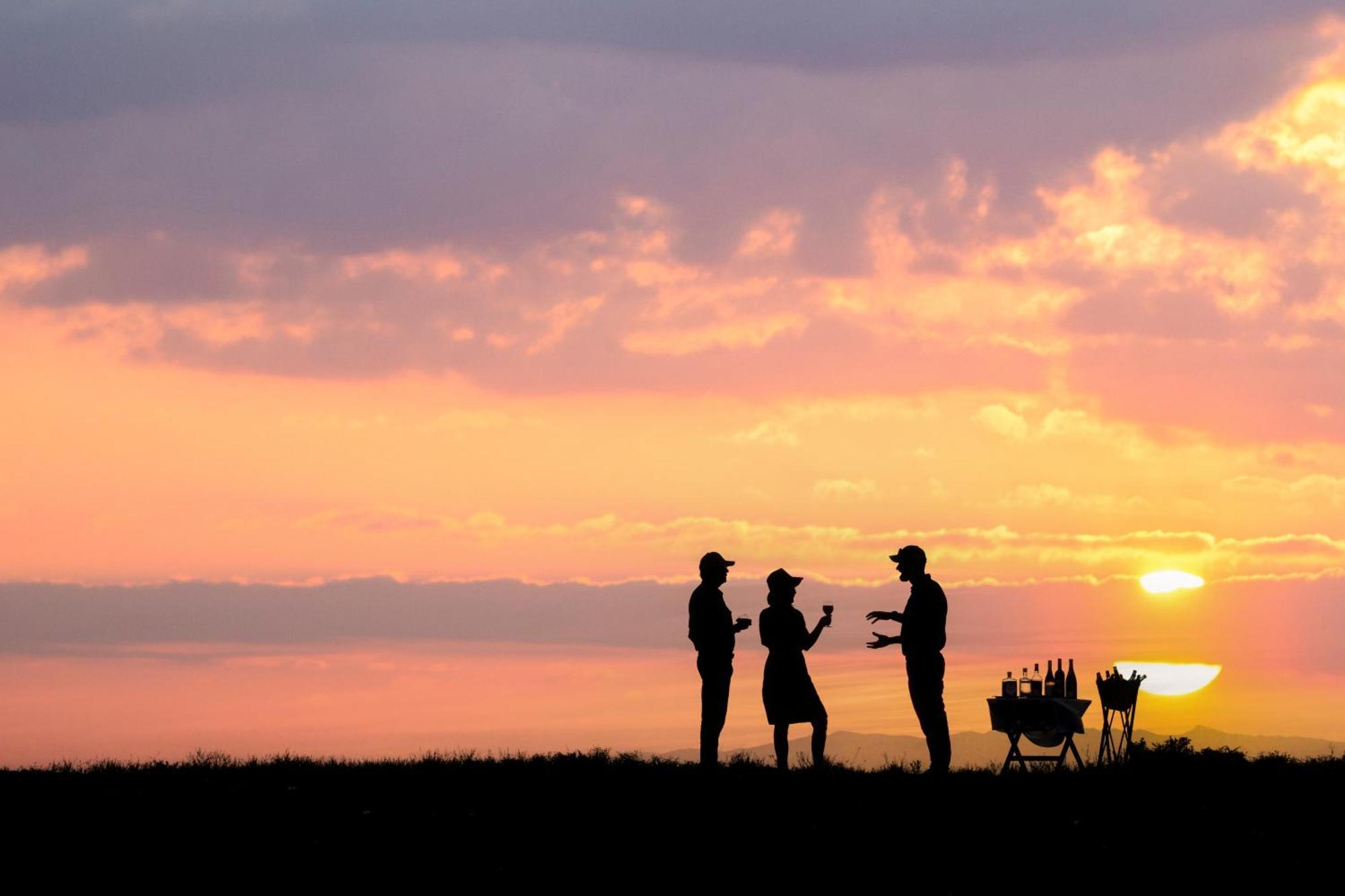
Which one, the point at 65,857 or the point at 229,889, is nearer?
the point at 229,889

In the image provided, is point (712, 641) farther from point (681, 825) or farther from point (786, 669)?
point (681, 825)

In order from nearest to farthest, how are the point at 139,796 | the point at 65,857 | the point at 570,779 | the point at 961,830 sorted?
the point at 65,857, the point at 961,830, the point at 139,796, the point at 570,779

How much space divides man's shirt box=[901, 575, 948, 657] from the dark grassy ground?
1595 millimetres

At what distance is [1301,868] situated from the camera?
48.5 ft

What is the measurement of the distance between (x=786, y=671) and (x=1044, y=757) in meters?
4.83

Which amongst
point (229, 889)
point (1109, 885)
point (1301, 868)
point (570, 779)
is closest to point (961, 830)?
point (1109, 885)

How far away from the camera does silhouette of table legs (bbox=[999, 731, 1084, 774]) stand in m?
22.5

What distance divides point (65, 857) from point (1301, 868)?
1107 centimetres

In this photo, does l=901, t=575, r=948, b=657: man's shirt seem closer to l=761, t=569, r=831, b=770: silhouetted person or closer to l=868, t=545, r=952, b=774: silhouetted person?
l=868, t=545, r=952, b=774: silhouetted person

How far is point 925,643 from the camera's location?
1972 centimetres

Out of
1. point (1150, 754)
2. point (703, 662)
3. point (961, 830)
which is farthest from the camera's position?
point (1150, 754)

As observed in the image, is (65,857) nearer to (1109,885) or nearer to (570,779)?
(570,779)

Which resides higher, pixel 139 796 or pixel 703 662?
pixel 703 662

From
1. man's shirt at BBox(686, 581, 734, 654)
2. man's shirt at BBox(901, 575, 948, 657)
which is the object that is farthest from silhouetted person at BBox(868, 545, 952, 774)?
man's shirt at BBox(686, 581, 734, 654)
